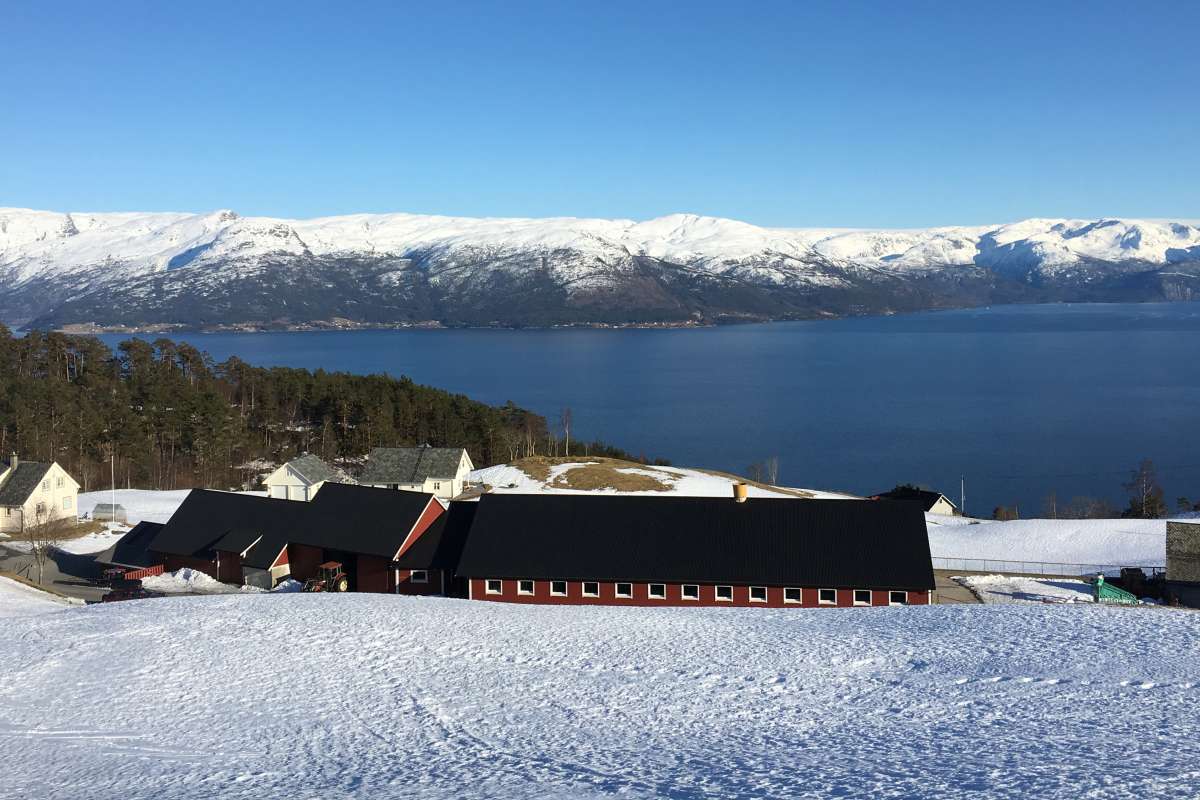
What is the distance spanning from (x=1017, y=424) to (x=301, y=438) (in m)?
69.7

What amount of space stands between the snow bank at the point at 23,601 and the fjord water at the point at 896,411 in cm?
5236

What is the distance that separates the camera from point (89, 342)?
3332 inches

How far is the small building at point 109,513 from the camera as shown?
46312mm

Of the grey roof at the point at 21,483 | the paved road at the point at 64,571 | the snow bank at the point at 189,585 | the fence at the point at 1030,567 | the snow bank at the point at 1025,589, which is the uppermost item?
the grey roof at the point at 21,483

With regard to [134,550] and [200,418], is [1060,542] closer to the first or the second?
[134,550]

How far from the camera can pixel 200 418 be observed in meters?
68.2

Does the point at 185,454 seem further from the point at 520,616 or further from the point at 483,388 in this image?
the point at 483,388

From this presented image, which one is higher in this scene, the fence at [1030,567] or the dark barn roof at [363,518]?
the dark barn roof at [363,518]

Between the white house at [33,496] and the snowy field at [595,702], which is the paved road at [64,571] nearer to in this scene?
the white house at [33,496]

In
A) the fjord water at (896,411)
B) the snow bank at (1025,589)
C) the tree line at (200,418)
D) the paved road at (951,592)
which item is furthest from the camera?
the fjord water at (896,411)

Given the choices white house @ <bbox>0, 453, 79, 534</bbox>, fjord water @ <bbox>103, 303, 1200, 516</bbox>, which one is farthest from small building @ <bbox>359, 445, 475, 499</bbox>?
fjord water @ <bbox>103, 303, 1200, 516</bbox>

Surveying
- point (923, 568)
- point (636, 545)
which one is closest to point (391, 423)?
point (636, 545)

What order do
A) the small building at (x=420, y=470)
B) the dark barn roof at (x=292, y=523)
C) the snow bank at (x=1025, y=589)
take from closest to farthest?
1. the snow bank at (x=1025, y=589)
2. the dark barn roof at (x=292, y=523)
3. the small building at (x=420, y=470)

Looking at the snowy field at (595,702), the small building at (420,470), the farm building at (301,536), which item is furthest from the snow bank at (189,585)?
the small building at (420,470)
